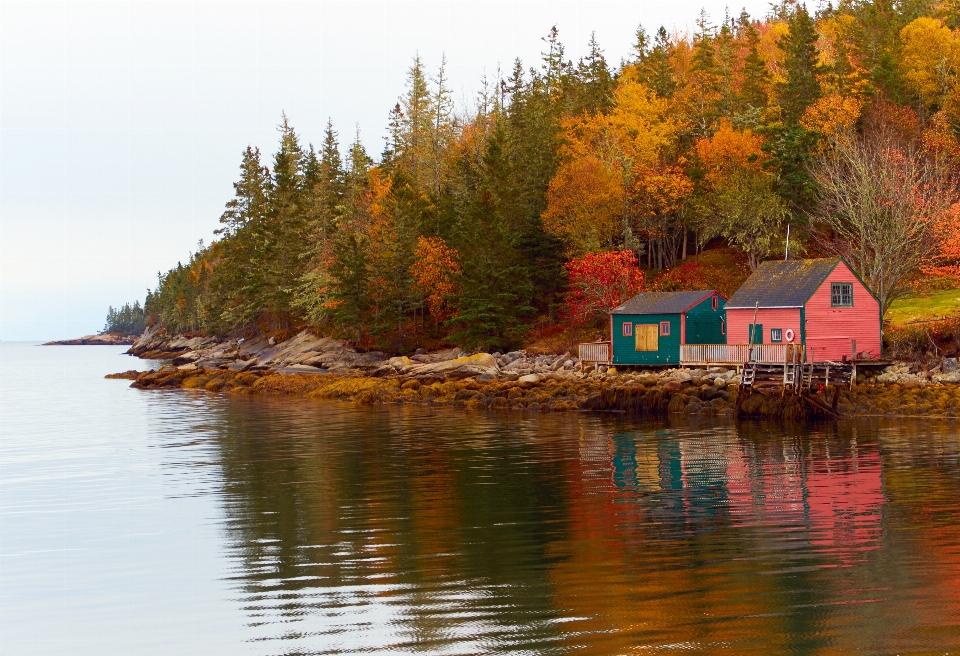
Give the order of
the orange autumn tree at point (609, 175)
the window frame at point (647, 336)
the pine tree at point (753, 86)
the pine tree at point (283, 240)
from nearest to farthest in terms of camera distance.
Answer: the window frame at point (647, 336)
the orange autumn tree at point (609, 175)
the pine tree at point (753, 86)
the pine tree at point (283, 240)

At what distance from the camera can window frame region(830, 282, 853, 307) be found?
1801 inches

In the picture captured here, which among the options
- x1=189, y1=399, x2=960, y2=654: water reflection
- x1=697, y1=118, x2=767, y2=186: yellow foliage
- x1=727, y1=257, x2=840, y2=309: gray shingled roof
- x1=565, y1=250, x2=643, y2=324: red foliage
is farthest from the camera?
x1=697, y1=118, x2=767, y2=186: yellow foliage

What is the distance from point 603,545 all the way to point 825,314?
34168mm

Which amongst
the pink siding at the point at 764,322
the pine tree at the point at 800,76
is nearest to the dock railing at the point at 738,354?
the pink siding at the point at 764,322

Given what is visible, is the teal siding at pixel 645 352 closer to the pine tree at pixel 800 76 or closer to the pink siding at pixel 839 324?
the pink siding at pixel 839 324

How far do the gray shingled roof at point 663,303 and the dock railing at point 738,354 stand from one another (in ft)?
9.02

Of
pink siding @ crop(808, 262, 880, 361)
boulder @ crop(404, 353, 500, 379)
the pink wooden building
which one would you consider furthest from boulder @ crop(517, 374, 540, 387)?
pink siding @ crop(808, 262, 880, 361)

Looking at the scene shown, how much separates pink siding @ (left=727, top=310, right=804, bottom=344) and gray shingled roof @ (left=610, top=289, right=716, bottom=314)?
323 cm

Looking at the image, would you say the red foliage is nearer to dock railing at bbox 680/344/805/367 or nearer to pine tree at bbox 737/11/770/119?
dock railing at bbox 680/344/805/367

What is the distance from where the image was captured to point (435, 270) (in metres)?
67.6

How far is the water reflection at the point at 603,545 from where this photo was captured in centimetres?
1075

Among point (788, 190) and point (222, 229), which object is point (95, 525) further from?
point (222, 229)

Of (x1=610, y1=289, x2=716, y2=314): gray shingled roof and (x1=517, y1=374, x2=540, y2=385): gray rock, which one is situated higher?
(x1=610, y1=289, x2=716, y2=314): gray shingled roof

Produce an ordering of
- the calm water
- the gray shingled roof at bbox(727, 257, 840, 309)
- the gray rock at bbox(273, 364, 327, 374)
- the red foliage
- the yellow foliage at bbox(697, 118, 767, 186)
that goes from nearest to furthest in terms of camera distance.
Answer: the calm water < the gray shingled roof at bbox(727, 257, 840, 309) < the red foliage < the yellow foliage at bbox(697, 118, 767, 186) < the gray rock at bbox(273, 364, 327, 374)
